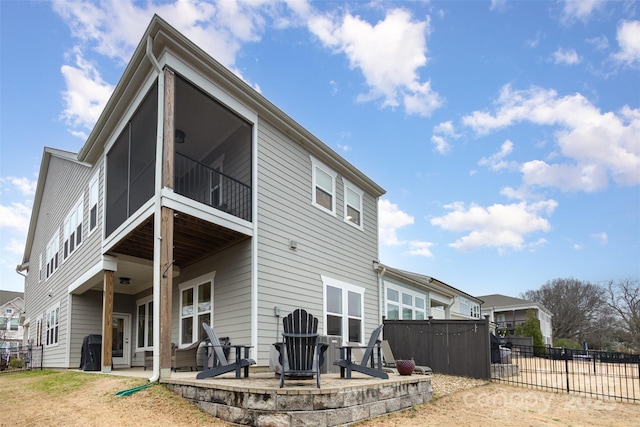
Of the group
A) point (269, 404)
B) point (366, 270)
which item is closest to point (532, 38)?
point (366, 270)

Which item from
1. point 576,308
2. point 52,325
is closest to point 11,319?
point 52,325

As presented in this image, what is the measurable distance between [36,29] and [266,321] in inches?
427

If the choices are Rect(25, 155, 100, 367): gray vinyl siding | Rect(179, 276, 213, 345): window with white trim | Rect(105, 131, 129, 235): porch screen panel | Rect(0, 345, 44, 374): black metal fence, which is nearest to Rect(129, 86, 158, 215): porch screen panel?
Rect(105, 131, 129, 235): porch screen panel

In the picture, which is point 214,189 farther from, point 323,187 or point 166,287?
point 166,287

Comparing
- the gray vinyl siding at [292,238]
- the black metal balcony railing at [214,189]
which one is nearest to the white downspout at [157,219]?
the black metal balcony railing at [214,189]

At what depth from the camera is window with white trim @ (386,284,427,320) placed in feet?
46.9

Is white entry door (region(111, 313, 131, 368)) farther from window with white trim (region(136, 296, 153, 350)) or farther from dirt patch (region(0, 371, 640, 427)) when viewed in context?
dirt patch (region(0, 371, 640, 427))

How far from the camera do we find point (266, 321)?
8914 mm

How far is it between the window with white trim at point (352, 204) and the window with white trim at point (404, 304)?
2539 millimetres

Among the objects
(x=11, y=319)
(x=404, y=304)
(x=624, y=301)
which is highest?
(x=404, y=304)

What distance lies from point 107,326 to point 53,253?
879cm

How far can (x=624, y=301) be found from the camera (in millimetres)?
42500

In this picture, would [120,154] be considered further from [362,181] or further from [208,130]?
[362,181]

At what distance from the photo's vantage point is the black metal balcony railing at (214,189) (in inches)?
367
